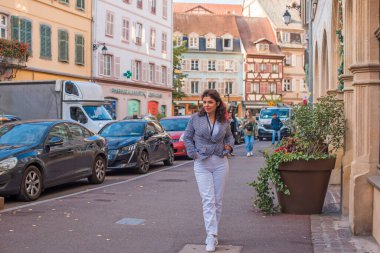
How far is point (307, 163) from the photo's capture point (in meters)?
9.00

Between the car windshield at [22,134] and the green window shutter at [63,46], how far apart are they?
22526 mm

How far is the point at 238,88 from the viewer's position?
73.8 metres

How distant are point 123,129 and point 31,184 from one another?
658cm

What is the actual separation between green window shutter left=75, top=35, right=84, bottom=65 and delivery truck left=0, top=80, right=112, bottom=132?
1310 centimetres

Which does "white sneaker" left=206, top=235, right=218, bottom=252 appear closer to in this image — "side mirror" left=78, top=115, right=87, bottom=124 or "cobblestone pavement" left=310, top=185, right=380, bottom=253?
"cobblestone pavement" left=310, top=185, right=380, bottom=253

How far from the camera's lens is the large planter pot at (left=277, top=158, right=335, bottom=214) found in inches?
355

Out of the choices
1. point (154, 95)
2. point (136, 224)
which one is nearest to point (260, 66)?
point (154, 95)

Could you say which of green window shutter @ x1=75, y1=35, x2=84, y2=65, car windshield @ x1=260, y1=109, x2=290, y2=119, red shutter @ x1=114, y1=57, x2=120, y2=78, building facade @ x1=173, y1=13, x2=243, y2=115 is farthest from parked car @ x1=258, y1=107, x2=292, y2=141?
building facade @ x1=173, y1=13, x2=243, y2=115

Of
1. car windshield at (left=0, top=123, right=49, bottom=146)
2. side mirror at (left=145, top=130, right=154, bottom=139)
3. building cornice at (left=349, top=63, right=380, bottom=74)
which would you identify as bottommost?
side mirror at (left=145, top=130, right=154, bottom=139)

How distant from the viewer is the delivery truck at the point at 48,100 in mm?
22531

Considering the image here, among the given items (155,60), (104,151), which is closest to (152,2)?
(155,60)

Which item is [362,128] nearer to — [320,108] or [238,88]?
[320,108]

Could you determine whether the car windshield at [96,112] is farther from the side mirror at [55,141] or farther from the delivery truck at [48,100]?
the side mirror at [55,141]

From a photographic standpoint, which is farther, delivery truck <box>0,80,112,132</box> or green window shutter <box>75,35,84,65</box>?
green window shutter <box>75,35,84,65</box>
